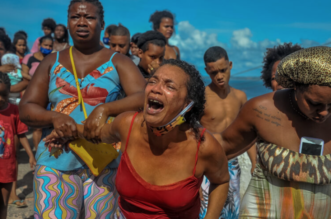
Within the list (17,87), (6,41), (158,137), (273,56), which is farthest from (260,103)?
(6,41)

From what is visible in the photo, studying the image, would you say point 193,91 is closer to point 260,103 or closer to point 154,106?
point 154,106

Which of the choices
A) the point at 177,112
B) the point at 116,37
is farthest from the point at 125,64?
the point at 116,37

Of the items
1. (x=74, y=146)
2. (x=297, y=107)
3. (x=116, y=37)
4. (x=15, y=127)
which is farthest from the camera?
(x=116, y=37)

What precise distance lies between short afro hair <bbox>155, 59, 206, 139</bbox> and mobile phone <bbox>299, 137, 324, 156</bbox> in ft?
2.48

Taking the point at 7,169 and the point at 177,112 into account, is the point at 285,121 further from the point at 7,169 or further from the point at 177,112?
the point at 7,169

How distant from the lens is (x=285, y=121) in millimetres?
2822

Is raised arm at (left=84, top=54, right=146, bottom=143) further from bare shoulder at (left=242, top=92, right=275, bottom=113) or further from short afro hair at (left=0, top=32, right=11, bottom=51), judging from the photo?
short afro hair at (left=0, top=32, right=11, bottom=51)

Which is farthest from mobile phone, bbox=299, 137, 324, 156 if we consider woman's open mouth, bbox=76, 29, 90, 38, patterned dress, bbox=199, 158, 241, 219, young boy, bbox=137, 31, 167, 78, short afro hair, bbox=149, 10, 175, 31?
short afro hair, bbox=149, 10, 175, 31

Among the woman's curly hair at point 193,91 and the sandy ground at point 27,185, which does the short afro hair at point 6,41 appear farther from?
the woman's curly hair at point 193,91

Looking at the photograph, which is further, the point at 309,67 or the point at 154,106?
the point at 154,106

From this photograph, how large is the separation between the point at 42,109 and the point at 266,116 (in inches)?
67.8

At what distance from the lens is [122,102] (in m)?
2.96

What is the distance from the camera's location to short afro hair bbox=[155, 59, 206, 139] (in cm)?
263

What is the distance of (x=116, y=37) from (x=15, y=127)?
231 centimetres
